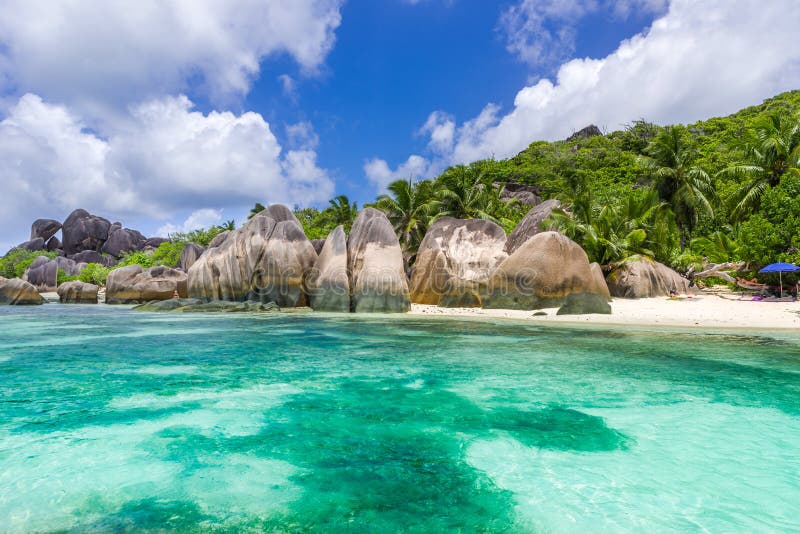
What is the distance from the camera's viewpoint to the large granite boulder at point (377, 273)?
1702 centimetres

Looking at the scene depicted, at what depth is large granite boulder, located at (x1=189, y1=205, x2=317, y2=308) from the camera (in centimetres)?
1859

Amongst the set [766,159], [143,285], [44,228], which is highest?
[44,228]

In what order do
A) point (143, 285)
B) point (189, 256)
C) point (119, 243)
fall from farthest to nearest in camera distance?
point (119, 243), point (189, 256), point (143, 285)

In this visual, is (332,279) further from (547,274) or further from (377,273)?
(547,274)

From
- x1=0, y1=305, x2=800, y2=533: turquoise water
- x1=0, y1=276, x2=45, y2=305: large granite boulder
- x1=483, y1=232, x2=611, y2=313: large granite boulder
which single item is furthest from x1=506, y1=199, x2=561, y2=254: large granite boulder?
x1=0, y1=276, x2=45, y2=305: large granite boulder

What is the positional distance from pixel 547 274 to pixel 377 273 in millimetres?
6193

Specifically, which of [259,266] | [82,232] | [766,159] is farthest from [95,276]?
[766,159]

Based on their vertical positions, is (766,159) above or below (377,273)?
above

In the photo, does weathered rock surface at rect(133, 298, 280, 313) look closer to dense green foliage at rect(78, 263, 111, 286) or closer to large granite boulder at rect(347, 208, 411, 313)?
large granite boulder at rect(347, 208, 411, 313)

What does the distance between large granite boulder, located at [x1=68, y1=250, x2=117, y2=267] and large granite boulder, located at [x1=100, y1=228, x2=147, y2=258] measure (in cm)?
162

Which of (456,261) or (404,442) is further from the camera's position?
(456,261)

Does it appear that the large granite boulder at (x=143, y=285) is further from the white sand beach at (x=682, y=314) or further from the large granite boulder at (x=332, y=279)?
the white sand beach at (x=682, y=314)

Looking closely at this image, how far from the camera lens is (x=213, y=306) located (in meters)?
17.8

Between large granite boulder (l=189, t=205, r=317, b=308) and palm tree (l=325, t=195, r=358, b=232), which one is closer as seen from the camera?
large granite boulder (l=189, t=205, r=317, b=308)
